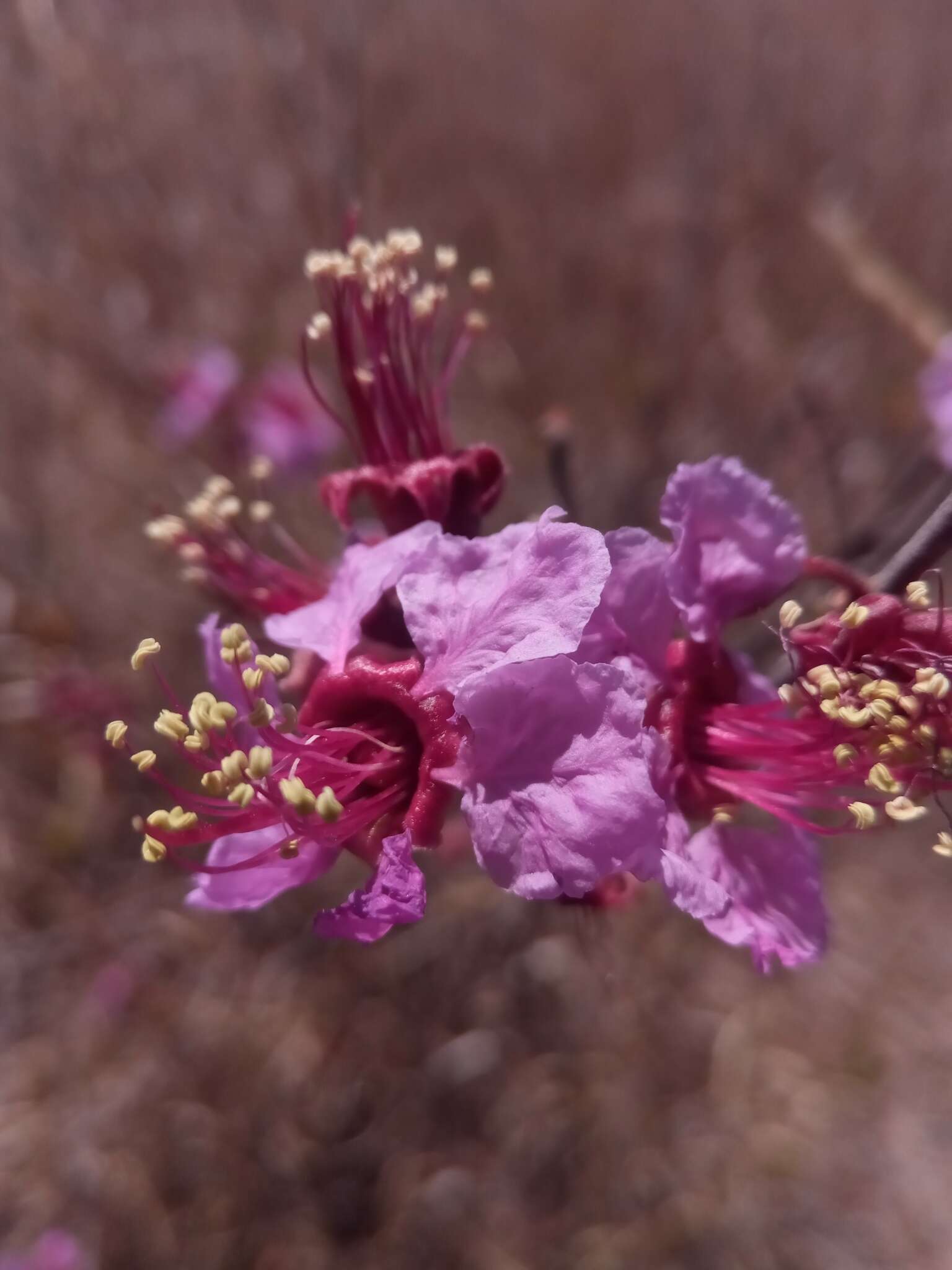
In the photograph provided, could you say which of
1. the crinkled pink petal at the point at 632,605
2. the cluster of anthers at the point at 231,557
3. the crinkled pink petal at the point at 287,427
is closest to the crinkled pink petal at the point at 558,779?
the crinkled pink petal at the point at 632,605

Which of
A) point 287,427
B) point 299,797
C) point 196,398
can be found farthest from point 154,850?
point 196,398

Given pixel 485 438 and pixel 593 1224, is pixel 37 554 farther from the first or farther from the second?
pixel 593 1224

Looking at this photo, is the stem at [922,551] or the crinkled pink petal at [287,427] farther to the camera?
the crinkled pink petal at [287,427]

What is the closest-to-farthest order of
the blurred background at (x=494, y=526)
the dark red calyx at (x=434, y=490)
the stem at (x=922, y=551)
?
the stem at (x=922, y=551) < the dark red calyx at (x=434, y=490) < the blurred background at (x=494, y=526)

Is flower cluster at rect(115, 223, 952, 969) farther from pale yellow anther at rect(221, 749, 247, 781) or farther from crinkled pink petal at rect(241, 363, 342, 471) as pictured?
crinkled pink petal at rect(241, 363, 342, 471)

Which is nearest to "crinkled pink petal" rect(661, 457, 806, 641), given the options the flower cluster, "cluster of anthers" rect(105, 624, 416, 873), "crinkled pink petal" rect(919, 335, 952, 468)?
the flower cluster

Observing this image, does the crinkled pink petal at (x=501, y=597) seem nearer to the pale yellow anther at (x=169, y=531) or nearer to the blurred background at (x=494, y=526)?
the pale yellow anther at (x=169, y=531)

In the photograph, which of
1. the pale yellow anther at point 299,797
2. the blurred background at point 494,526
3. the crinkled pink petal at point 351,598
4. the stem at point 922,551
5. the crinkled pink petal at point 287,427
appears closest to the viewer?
the pale yellow anther at point 299,797
